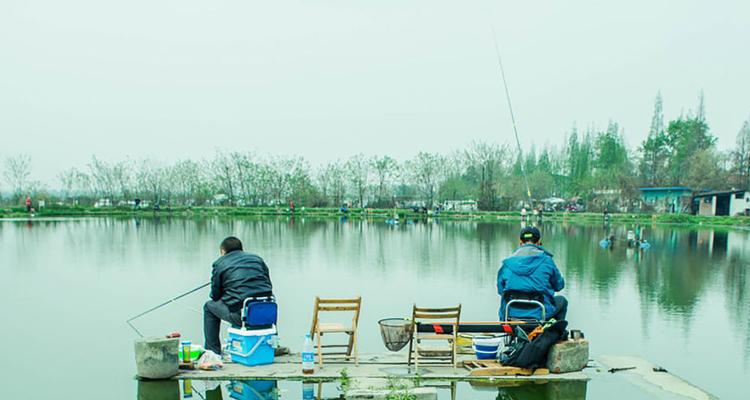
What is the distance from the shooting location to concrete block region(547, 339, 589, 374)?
21.1 feet

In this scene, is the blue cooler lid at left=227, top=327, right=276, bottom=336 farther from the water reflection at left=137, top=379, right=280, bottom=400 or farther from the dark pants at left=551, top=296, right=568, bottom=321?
the dark pants at left=551, top=296, right=568, bottom=321

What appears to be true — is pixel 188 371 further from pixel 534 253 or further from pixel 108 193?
pixel 108 193

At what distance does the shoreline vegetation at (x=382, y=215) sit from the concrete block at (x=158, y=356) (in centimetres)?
4044

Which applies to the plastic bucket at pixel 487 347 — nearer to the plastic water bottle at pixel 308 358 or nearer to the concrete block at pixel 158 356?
the plastic water bottle at pixel 308 358

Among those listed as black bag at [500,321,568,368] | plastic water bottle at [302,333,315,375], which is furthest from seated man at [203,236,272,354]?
black bag at [500,321,568,368]

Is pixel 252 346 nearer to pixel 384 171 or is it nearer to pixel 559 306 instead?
pixel 559 306

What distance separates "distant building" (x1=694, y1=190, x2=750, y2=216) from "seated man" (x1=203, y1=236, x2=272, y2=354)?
181ft

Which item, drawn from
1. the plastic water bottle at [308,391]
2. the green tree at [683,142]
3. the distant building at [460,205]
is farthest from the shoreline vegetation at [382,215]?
the plastic water bottle at [308,391]

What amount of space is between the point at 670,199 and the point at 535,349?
5990 centimetres

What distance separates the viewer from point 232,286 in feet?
21.2

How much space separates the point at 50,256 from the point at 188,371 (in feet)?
49.9

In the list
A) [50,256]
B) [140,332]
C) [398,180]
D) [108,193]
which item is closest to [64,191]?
[108,193]

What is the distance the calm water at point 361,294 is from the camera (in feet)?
23.4

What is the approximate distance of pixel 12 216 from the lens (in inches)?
1937
